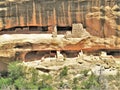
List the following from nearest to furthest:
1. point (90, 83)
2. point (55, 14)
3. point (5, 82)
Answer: point (90, 83), point (5, 82), point (55, 14)

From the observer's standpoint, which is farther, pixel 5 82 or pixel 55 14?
pixel 55 14

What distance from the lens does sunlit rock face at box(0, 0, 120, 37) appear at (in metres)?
31.8

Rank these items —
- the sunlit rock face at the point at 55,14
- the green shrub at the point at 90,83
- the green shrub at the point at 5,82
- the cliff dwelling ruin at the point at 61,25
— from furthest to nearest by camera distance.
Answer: the sunlit rock face at the point at 55,14 → the cliff dwelling ruin at the point at 61,25 → the green shrub at the point at 5,82 → the green shrub at the point at 90,83

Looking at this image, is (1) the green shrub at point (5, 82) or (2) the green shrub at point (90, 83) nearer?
(2) the green shrub at point (90, 83)

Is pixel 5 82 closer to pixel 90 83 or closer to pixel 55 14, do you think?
pixel 90 83

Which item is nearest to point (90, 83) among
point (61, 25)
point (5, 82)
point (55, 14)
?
point (5, 82)

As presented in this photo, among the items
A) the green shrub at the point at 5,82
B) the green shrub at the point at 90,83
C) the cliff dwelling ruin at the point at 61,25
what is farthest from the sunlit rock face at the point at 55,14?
the green shrub at the point at 90,83

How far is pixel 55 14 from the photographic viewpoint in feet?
105

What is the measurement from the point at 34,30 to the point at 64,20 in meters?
1.95

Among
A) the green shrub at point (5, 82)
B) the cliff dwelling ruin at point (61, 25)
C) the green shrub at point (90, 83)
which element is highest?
the cliff dwelling ruin at point (61, 25)

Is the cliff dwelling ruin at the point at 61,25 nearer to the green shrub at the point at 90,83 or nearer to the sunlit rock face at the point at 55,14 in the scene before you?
the sunlit rock face at the point at 55,14

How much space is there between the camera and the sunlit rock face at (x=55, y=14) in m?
31.8

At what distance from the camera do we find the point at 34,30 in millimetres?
32781

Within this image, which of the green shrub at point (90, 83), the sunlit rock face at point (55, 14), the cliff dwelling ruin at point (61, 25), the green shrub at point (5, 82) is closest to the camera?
the green shrub at point (90, 83)
